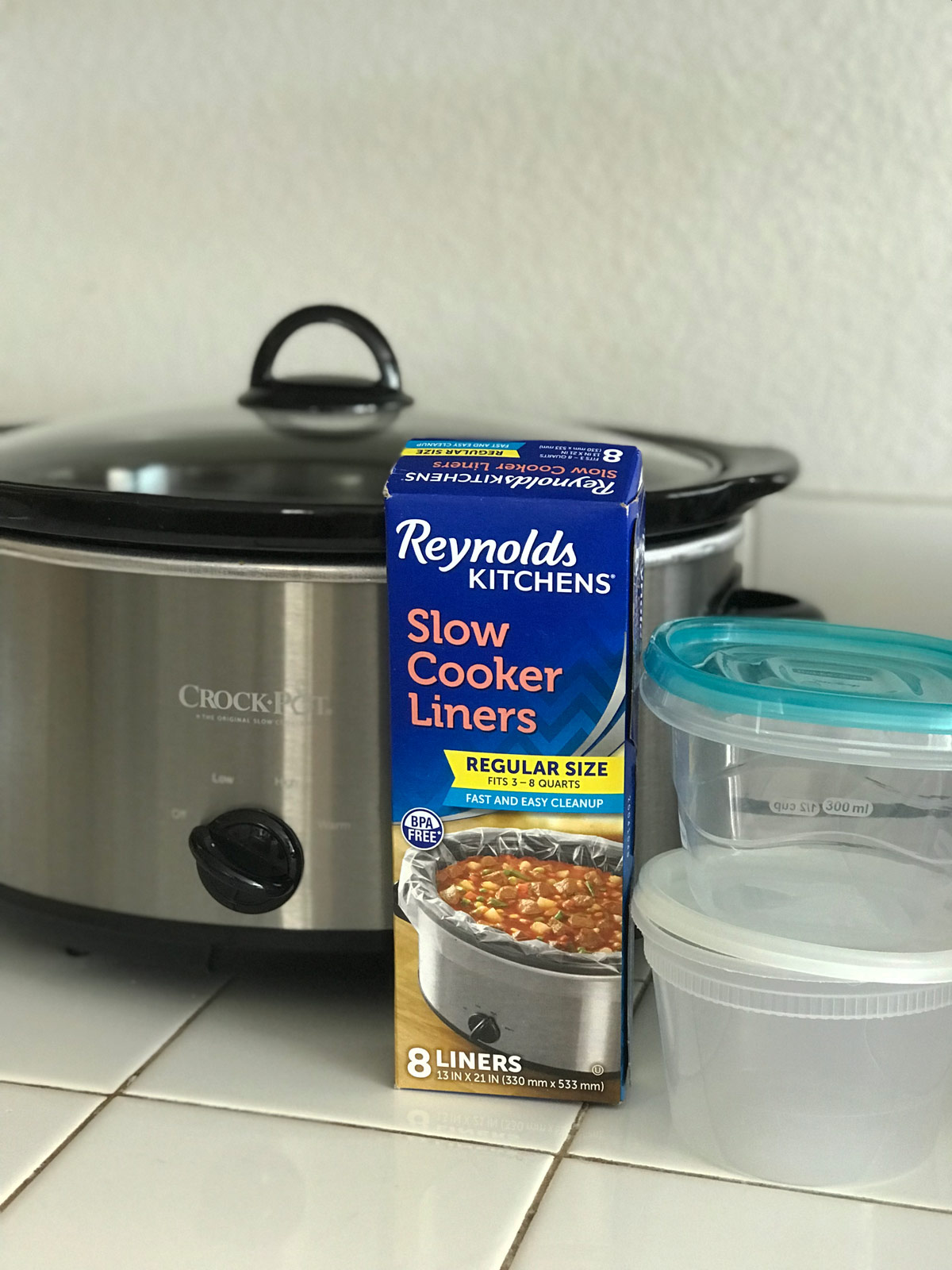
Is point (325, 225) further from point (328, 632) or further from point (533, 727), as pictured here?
point (533, 727)

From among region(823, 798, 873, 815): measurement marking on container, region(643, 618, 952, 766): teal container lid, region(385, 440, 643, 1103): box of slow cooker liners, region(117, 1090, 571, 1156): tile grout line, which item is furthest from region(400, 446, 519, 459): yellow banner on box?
region(117, 1090, 571, 1156): tile grout line

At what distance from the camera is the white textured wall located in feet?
3.45

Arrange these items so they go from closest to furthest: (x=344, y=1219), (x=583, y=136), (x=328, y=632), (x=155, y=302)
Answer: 1. (x=344, y=1219)
2. (x=328, y=632)
3. (x=583, y=136)
4. (x=155, y=302)

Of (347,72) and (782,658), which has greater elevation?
(347,72)

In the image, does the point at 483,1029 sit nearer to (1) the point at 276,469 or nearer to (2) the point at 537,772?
(2) the point at 537,772

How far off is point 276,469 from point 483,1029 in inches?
13.8

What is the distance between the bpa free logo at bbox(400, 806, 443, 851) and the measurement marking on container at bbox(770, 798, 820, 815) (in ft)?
0.57

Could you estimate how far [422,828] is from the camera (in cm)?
74

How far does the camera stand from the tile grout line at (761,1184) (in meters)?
0.68

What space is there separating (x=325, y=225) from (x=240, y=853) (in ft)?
2.01

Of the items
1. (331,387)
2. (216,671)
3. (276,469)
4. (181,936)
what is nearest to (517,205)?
(331,387)

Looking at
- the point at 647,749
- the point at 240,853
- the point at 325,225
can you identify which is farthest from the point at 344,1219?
the point at 325,225

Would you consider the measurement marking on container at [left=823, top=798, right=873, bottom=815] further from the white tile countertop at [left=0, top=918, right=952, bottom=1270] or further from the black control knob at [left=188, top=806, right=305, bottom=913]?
the black control knob at [left=188, top=806, right=305, bottom=913]

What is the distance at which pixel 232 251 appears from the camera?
121 centimetres
